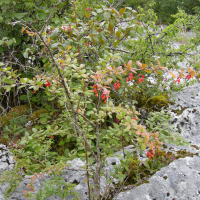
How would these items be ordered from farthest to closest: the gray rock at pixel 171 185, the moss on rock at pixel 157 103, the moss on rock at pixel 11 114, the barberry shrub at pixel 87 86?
1. the moss on rock at pixel 157 103
2. the moss on rock at pixel 11 114
3. the gray rock at pixel 171 185
4. the barberry shrub at pixel 87 86

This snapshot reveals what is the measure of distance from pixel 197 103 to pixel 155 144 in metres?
2.38

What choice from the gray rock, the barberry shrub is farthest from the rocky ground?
the barberry shrub

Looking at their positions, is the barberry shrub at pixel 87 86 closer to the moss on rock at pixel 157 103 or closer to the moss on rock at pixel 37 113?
the moss on rock at pixel 37 113

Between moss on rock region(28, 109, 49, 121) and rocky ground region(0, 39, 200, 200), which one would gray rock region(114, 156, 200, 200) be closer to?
rocky ground region(0, 39, 200, 200)

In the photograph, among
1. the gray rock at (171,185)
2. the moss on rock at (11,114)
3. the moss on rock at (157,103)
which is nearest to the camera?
the gray rock at (171,185)

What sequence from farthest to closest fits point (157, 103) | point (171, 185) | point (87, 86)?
point (157, 103) < point (171, 185) < point (87, 86)

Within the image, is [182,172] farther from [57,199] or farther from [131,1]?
[131,1]

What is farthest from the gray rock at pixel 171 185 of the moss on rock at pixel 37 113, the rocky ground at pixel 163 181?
the moss on rock at pixel 37 113

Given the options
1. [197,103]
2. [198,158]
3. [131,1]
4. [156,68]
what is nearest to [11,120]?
[156,68]

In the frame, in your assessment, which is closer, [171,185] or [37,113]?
[171,185]

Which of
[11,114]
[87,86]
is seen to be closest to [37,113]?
[11,114]

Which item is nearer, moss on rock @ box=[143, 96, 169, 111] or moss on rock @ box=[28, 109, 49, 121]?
moss on rock @ box=[28, 109, 49, 121]

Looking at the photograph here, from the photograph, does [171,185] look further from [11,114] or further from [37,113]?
[11,114]

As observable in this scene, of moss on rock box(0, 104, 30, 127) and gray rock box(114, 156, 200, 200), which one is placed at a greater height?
moss on rock box(0, 104, 30, 127)
